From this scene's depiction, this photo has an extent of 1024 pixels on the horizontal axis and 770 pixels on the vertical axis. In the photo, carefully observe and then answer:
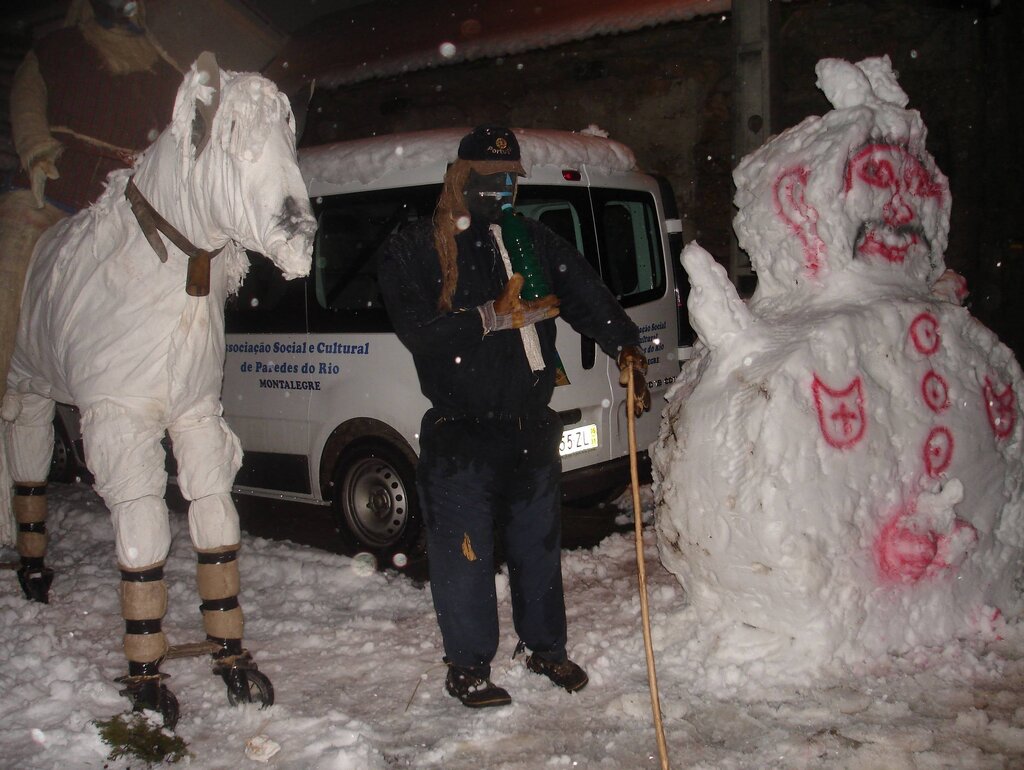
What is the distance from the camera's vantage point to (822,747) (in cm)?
279

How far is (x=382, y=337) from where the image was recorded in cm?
492

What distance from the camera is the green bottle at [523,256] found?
329 centimetres

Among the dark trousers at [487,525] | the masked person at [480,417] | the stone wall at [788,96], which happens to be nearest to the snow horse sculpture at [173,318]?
the masked person at [480,417]

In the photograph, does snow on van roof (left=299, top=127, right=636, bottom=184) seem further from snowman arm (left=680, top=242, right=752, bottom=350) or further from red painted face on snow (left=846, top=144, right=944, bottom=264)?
red painted face on snow (left=846, top=144, right=944, bottom=264)

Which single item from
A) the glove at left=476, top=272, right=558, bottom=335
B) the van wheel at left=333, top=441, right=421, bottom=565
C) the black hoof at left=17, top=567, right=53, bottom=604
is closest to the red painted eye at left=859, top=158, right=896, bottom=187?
the glove at left=476, top=272, right=558, bottom=335

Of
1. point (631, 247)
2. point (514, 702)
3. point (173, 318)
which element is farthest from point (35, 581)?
point (631, 247)

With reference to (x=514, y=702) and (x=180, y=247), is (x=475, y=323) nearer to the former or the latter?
(x=180, y=247)

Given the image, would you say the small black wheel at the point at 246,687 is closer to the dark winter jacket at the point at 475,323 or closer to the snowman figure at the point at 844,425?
the dark winter jacket at the point at 475,323

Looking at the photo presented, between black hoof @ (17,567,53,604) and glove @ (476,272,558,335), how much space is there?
2.91m

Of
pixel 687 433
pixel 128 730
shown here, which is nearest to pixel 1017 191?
pixel 687 433

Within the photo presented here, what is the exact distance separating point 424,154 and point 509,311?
2085 mm

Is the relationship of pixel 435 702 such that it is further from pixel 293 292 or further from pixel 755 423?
pixel 293 292

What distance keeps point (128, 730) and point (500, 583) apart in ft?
6.59

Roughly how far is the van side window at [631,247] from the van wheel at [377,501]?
5.82 feet
